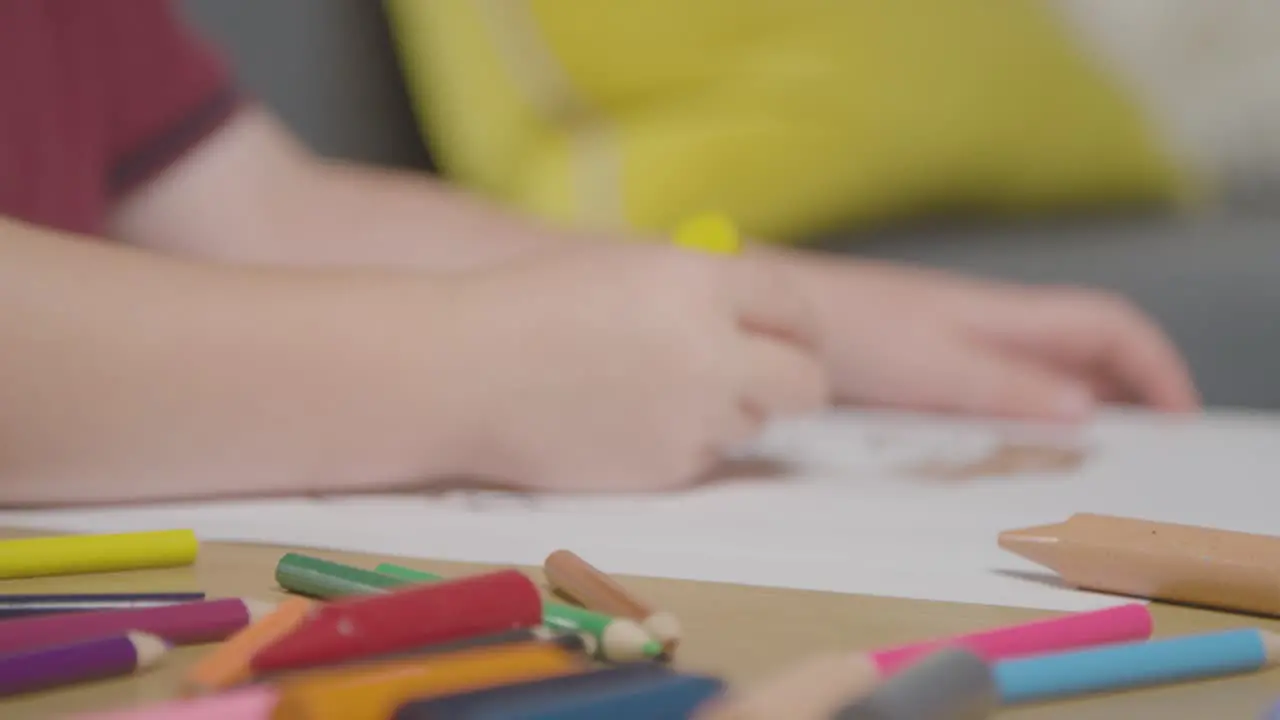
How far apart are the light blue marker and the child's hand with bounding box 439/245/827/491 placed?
19 cm

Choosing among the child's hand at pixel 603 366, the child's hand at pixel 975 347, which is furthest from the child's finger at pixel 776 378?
the child's hand at pixel 975 347

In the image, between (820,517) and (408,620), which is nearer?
(408,620)

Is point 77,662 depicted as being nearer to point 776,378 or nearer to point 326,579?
point 326,579

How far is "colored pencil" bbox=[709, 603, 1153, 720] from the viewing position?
0.57 feet

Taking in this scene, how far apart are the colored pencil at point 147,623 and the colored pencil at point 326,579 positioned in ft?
0.05

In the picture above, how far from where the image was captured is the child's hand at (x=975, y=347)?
54cm

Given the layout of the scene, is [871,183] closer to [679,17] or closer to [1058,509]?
[679,17]

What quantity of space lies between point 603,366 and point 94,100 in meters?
0.30

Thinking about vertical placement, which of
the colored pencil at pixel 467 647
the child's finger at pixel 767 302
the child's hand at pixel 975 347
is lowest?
the colored pencil at pixel 467 647

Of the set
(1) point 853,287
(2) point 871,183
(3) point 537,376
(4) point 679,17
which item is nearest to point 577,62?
(4) point 679,17

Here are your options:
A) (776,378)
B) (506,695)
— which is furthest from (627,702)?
(776,378)

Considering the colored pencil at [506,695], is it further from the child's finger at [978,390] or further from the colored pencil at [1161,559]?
the child's finger at [978,390]

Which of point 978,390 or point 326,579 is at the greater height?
point 978,390

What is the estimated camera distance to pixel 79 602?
241mm
